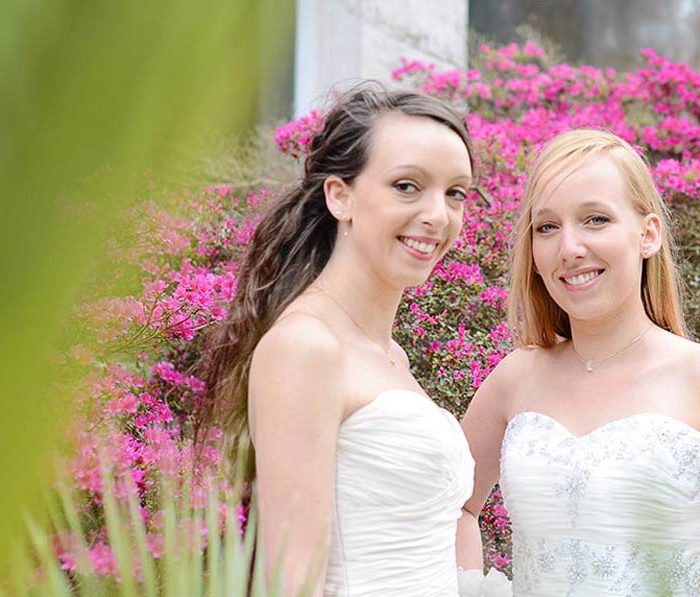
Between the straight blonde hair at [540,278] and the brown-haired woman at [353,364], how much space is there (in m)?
0.38

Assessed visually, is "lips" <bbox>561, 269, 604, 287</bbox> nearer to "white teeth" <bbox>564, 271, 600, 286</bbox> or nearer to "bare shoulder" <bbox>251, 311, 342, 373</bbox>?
"white teeth" <bbox>564, 271, 600, 286</bbox>

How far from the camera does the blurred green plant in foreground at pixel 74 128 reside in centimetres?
31

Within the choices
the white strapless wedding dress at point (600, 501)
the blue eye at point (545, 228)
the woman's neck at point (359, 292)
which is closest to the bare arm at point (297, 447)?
the woman's neck at point (359, 292)

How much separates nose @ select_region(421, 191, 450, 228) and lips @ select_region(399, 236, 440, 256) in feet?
0.16

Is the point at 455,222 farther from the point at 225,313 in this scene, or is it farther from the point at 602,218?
the point at 225,313

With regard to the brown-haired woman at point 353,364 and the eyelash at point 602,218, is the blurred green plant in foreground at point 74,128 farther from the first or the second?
the eyelash at point 602,218

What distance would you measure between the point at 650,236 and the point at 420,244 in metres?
0.79

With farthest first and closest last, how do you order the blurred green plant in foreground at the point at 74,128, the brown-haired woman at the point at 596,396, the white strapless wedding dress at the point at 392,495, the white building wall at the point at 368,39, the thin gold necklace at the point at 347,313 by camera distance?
the white building wall at the point at 368,39 < the brown-haired woman at the point at 596,396 < the thin gold necklace at the point at 347,313 < the white strapless wedding dress at the point at 392,495 < the blurred green plant in foreground at the point at 74,128

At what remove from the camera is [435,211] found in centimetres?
244

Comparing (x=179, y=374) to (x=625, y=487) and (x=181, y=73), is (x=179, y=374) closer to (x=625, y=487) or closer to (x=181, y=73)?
(x=625, y=487)

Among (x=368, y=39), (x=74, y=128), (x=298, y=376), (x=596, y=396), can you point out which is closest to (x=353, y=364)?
(x=298, y=376)

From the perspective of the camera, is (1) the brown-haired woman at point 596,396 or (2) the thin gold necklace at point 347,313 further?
(1) the brown-haired woman at point 596,396

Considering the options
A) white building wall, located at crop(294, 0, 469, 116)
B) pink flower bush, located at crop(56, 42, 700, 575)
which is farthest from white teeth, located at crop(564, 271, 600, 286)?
white building wall, located at crop(294, 0, 469, 116)

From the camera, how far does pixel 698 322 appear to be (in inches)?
185
